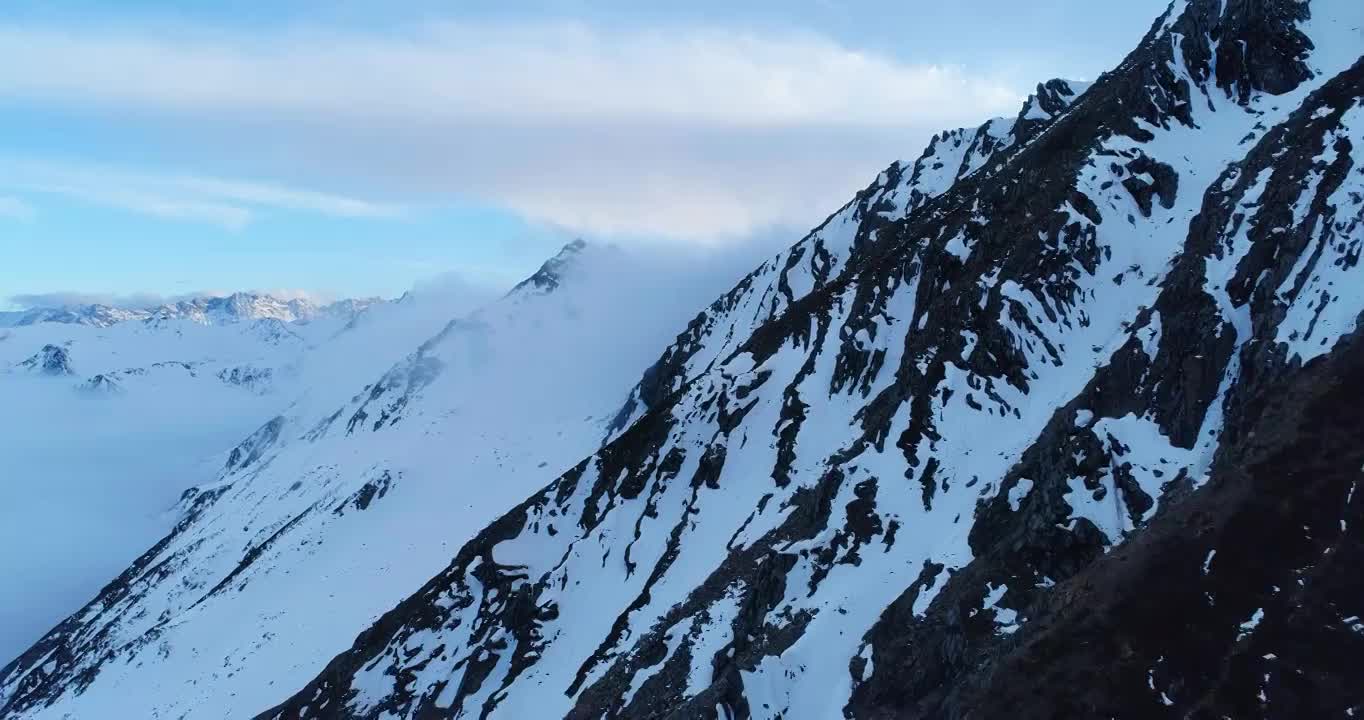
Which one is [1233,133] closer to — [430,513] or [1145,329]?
[1145,329]

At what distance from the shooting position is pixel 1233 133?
6544cm

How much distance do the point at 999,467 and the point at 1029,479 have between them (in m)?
3.88

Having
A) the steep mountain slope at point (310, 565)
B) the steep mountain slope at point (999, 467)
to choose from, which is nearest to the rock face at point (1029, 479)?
the steep mountain slope at point (999, 467)

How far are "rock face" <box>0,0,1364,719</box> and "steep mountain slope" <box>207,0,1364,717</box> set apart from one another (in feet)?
0.68

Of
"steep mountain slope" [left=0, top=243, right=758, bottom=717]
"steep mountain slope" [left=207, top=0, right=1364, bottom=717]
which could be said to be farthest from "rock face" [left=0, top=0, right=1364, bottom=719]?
"steep mountain slope" [left=0, top=243, right=758, bottom=717]

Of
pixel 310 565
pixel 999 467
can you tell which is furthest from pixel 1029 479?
pixel 310 565

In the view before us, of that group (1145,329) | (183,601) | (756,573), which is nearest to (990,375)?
(1145,329)

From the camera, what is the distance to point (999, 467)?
4703 cm

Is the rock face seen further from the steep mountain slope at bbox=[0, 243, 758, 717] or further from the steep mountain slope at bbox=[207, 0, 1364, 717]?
the steep mountain slope at bbox=[0, 243, 758, 717]

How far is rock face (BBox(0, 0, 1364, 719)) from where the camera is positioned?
3069 cm

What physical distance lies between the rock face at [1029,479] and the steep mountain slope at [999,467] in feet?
0.68

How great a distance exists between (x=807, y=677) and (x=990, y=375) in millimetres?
23816

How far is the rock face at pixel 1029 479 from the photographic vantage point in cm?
3069

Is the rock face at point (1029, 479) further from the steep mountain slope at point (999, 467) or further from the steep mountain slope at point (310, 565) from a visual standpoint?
the steep mountain slope at point (310, 565)
